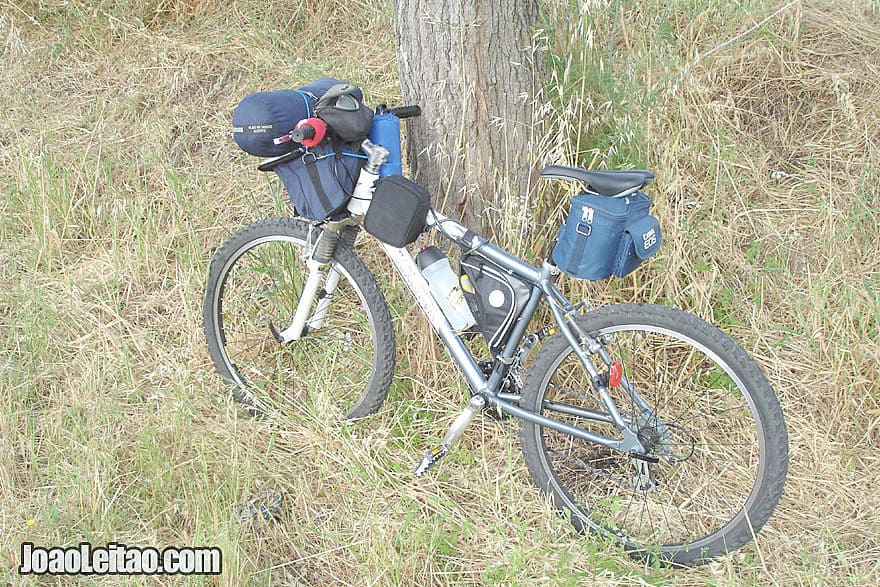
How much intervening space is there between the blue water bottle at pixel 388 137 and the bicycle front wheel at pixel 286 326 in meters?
0.36

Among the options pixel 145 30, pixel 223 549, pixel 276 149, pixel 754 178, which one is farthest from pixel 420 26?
pixel 145 30

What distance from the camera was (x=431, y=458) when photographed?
2826 mm

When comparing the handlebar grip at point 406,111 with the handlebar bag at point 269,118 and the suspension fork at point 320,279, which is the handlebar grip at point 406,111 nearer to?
the handlebar bag at point 269,118

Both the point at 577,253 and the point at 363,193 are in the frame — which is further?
the point at 363,193

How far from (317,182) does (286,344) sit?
2.69 feet

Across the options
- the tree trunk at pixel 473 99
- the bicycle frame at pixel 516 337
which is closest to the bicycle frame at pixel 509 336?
the bicycle frame at pixel 516 337

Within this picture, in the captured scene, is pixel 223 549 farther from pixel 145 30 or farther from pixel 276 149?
pixel 145 30

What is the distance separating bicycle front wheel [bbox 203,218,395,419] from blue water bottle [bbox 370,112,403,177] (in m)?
0.36

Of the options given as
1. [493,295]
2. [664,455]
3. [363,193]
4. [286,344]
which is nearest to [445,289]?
[493,295]

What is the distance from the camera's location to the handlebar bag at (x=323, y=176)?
2.76 metres

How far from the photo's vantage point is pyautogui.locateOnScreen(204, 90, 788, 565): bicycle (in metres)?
2.49

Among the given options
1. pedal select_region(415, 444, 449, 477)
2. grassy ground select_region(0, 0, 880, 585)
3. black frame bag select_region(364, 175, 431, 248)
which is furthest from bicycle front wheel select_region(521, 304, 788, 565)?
black frame bag select_region(364, 175, 431, 248)

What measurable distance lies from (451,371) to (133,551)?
1.33 meters

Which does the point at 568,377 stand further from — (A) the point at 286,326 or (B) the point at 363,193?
(A) the point at 286,326
